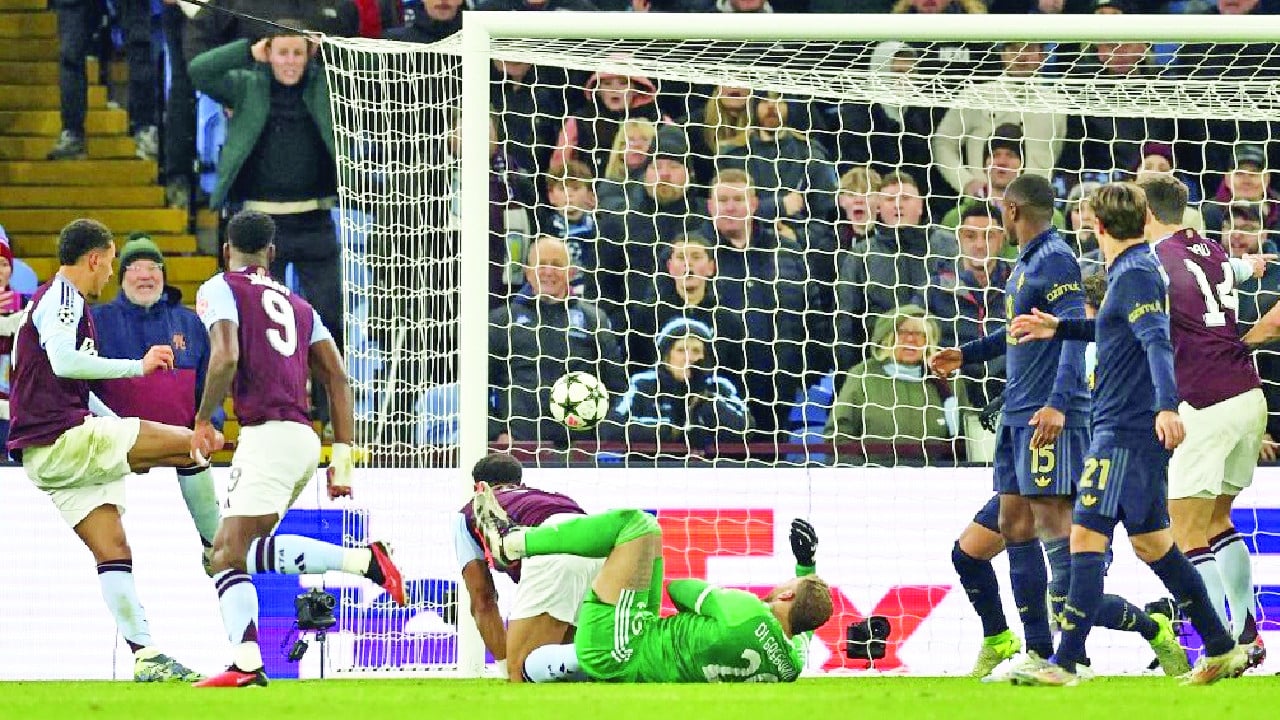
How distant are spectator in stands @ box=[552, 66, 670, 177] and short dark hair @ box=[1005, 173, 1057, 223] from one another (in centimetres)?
412

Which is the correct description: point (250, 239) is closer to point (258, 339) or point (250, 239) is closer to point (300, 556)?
point (258, 339)

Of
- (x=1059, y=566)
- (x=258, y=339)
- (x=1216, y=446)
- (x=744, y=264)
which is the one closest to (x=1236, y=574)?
(x=1216, y=446)

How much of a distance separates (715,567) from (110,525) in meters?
2.87

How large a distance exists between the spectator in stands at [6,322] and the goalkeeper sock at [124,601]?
196cm

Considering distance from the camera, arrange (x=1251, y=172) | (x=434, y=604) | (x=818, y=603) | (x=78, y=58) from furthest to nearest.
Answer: (x=78, y=58) → (x=1251, y=172) → (x=434, y=604) → (x=818, y=603)

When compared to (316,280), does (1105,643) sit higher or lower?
lower

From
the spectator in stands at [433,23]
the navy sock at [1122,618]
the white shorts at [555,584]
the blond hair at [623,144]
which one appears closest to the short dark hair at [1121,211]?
the navy sock at [1122,618]

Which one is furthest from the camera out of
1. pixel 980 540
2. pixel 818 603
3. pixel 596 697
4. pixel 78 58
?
pixel 78 58

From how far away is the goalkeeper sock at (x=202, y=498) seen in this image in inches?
365

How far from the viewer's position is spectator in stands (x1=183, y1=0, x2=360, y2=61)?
12961mm

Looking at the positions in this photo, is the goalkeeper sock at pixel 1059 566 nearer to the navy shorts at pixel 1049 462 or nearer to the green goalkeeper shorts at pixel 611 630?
the navy shorts at pixel 1049 462

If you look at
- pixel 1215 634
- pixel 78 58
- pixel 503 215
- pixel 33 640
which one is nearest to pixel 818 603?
pixel 1215 634

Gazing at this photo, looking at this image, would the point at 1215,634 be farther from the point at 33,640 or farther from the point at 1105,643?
the point at 33,640

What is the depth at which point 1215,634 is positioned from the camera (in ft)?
24.2
